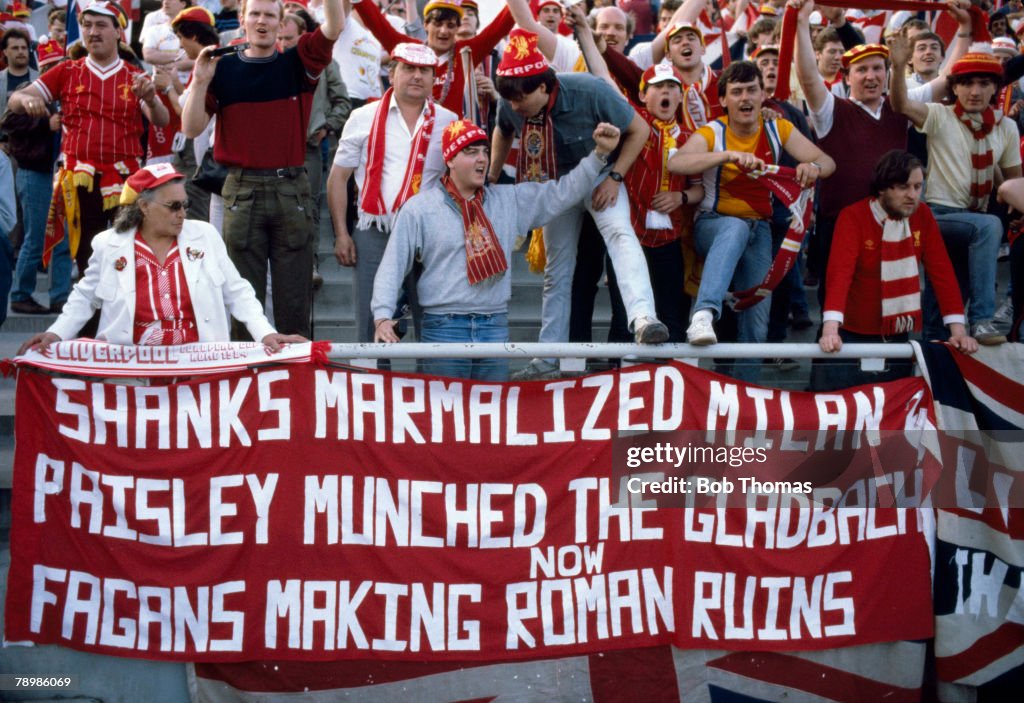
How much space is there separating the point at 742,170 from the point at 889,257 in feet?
3.01

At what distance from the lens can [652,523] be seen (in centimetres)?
586

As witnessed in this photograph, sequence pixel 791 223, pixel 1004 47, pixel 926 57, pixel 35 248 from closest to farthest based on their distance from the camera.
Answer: pixel 791 223, pixel 35 248, pixel 926 57, pixel 1004 47

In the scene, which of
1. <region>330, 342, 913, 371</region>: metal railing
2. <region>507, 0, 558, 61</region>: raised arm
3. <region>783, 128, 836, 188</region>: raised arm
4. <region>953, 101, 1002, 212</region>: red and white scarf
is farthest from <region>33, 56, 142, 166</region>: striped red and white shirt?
<region>953, 101, 1002, 212</region>: red and white scarf

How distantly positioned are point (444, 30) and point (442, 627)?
3.78 m

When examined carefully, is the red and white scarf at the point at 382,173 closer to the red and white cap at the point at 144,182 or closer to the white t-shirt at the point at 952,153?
the red and white cap at the point at 144,182

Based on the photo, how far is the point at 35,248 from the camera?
8.55m

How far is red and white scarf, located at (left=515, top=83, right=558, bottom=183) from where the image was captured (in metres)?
6.91

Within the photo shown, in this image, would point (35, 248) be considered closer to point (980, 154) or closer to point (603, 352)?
point (603, 352)

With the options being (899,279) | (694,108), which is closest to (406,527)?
(899,279)

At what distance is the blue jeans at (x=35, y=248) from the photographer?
8.39 m

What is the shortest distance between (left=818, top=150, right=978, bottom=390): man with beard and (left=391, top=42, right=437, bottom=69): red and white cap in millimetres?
2338

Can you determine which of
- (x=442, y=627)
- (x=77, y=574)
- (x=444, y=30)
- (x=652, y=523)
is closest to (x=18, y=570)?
(x=77, y=574)

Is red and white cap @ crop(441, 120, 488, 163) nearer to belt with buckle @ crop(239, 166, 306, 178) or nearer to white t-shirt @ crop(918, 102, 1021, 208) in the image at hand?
belt with buckle @ crop(239, 166, 306, 178)

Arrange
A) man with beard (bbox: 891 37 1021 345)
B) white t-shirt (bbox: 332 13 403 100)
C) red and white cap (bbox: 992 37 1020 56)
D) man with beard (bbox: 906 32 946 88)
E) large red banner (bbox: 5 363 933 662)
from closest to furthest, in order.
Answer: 1. large red banner (bbox: 5 363 933 662)
2. man with beard (bbox: 891 37 1021 345)
3. man with beard (bbox: 906 32 946 88)
4. white t-shirt (bbox: 332 13 403 100)
5. red and white cap (bbox: 992 37 1020 56)
